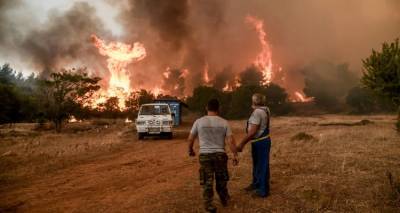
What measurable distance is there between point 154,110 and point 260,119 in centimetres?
1585

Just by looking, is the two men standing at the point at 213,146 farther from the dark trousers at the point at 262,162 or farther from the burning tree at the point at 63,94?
the burning tree at the point at 63,94

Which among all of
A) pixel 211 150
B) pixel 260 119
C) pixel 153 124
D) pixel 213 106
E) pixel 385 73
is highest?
pixel 385 73

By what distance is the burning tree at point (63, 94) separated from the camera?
101 feet

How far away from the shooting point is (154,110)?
893 inches

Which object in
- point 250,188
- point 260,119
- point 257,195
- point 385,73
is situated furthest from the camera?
point 385,73

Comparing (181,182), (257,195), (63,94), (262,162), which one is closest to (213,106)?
(262,162)

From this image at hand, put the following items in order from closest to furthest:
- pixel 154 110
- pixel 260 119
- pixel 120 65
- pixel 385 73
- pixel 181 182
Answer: pixel 260 119 → pixel 181 182 → pixel 385 73 → pixel 154 110 → pixel 120 65

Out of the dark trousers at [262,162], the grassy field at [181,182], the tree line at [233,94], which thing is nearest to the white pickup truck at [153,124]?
the grassy field at [181,182]

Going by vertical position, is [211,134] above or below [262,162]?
above

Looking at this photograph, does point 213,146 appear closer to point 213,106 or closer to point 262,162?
point 213,106

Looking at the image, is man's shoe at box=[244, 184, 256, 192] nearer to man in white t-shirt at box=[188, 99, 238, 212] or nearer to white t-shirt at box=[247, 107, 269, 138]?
white t-shirt at box=[247, 107, 269, 138]

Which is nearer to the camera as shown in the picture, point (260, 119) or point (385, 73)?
point (260, 119)

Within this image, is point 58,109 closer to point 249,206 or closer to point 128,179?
point 128,179

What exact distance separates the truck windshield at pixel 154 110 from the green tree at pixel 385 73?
11.4m
